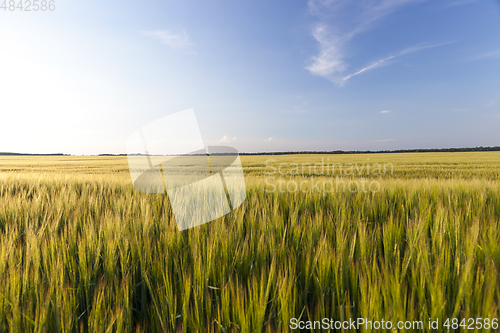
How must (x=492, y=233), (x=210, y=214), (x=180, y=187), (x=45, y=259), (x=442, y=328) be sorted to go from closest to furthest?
(x=442, y=328) < (x=45, y=259) < (x=492, y=233) < (x=210, y=214) < (x=180, y=187)

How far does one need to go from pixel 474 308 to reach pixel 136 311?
1.39 meters

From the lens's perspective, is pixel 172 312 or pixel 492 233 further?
pixel 492 233

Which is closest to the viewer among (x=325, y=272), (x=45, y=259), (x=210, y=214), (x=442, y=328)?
(x=442, y=328)

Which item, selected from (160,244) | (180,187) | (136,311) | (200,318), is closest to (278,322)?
(200,318)

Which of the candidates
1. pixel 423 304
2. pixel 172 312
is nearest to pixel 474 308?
pixel 423 304

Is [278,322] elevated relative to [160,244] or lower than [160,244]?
lower

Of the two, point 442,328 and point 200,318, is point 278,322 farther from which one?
point 442,328

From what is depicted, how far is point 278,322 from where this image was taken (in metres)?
0.82

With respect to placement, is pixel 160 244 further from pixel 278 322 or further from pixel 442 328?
pixel 442 328

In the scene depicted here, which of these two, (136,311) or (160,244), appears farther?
(160,244)

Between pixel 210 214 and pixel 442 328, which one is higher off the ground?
pixel 210 214

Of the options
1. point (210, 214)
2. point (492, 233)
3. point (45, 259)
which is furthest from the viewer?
point (210, 214)

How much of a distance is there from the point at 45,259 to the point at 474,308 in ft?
6.23

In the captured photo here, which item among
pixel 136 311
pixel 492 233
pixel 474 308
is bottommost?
pixel 136 311
